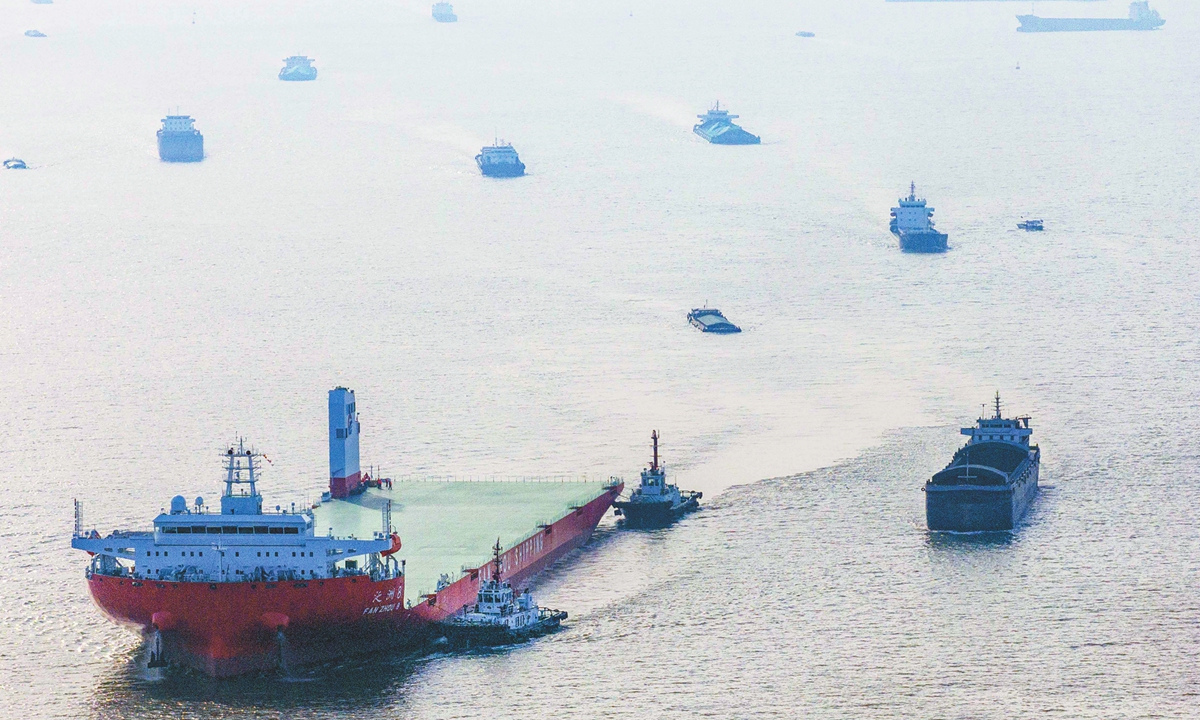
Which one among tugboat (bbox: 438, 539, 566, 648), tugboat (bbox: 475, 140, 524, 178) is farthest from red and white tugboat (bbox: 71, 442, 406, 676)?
tugboat (bbox: 475, 140, 524, 178)

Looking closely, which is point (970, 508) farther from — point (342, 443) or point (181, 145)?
point (181, 145)

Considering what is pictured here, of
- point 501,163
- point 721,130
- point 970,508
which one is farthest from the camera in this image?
point 721,130

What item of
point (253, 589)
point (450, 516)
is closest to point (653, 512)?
point (450, 516)

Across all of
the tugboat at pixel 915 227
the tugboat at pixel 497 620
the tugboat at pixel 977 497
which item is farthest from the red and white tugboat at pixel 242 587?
the tugboat at pixel 915 227

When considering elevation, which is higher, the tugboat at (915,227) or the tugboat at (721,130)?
the tugboat at (721,130)

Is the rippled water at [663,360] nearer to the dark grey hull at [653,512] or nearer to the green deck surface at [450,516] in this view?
the dark grey hull at [653,512]
